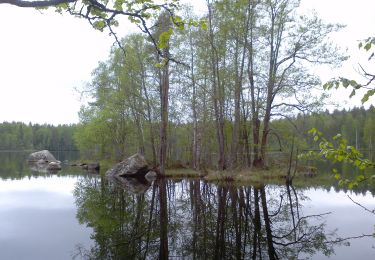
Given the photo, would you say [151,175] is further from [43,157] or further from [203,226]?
[43,157]

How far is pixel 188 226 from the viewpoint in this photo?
10.2m

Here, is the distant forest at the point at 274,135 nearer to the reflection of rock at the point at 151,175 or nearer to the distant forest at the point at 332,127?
the distant forest at the point at 332,127

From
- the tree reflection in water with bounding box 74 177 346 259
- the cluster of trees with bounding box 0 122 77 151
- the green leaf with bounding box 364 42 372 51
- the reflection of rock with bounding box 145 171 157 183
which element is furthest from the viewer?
the cluster of trees with bounding box 0 122 77 151

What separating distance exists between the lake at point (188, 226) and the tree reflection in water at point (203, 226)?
22 mm

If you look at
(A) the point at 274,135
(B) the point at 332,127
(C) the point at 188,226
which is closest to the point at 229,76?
(A) the point at 274,135

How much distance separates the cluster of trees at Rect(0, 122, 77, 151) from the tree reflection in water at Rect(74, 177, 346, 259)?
12499 centimetres

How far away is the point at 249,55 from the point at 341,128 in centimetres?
7829

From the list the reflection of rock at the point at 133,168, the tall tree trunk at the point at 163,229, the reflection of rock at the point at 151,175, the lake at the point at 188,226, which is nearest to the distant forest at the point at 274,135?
the lake at the point at 188,226

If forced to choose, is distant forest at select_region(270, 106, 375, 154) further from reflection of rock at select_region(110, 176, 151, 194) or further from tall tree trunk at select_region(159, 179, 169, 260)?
tall tree trunk at select_region(159, 179, 169, 260)

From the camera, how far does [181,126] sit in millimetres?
34938

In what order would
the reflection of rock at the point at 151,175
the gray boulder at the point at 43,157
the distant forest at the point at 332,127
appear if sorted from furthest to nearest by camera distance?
the gray boulder at the point at 43,157 → the reflection of rock at the point at 151,175 → the distant forest at the point at 332,127

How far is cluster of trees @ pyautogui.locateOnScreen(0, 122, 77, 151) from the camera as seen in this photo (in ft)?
429

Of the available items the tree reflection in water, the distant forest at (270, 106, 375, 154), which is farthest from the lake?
the distant forest at (270, 106, 375, 154)

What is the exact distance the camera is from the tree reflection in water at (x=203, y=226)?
25.1 ft
